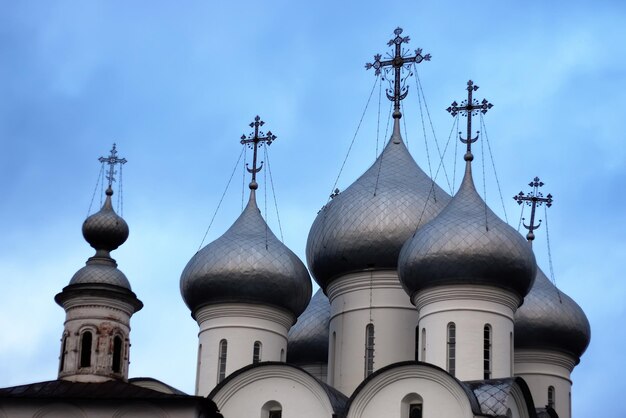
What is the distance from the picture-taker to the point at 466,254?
28031mm

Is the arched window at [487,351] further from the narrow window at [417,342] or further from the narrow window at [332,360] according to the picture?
the narrow window at [332,360]

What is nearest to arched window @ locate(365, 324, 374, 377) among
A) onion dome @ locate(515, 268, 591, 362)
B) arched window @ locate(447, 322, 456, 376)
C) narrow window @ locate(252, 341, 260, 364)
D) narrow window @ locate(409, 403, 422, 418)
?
arched window @ locate(447, 322, 456, 376)

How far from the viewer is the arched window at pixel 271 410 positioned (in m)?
27.5

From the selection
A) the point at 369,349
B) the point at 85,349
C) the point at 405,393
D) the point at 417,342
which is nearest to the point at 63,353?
the point at 85,349

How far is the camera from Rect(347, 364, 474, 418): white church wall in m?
26.2

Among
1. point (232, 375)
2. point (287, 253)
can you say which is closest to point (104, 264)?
point (232, 375)

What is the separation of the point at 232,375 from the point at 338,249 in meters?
3.50

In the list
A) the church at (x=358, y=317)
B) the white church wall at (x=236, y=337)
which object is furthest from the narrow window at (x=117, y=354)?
the white church wall at (x=236, y=337)

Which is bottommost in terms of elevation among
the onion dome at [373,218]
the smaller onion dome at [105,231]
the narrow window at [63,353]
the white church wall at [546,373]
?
the narrow window at [63,353]

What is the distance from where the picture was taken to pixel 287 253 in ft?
101

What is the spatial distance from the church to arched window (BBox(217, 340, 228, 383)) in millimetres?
60

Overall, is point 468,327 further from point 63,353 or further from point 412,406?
point 63,353

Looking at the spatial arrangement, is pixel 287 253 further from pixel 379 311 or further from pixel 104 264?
pixel 104 264

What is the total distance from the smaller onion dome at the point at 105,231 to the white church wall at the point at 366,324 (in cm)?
435
